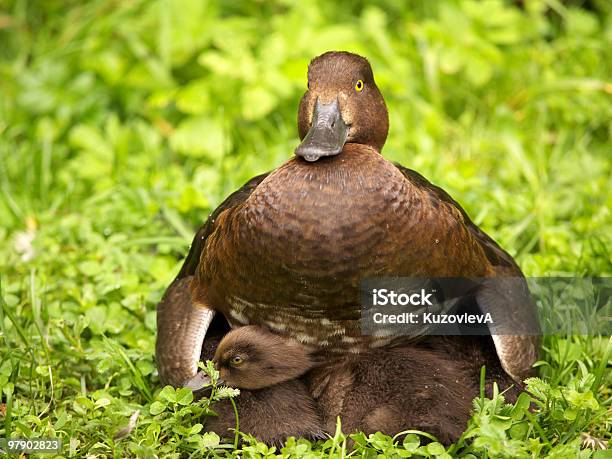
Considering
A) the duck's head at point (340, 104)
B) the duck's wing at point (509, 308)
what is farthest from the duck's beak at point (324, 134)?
the duck's wing at point (509, 308)

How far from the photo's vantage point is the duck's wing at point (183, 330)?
349 cm

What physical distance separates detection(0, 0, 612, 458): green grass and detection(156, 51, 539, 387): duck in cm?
30

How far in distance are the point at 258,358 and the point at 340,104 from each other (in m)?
1.03

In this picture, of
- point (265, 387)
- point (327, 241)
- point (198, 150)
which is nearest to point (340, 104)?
point (327, 241)

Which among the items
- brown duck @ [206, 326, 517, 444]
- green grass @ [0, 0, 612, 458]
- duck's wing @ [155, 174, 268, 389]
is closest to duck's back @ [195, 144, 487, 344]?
brown duck @ [206, 326, 517, 444]

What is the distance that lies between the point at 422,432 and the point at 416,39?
143 inches

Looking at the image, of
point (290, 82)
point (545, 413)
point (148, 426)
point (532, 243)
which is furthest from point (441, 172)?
point (148, 426)

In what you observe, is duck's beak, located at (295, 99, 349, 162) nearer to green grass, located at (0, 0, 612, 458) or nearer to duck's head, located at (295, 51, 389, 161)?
duck's head, located at (295, 51, 389, 161)

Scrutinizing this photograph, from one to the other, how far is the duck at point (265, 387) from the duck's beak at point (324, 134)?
67 centimetres

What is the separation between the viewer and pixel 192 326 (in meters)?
3.54

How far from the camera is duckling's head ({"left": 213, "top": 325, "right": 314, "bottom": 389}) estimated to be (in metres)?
3.33

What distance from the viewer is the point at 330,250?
10.3ft

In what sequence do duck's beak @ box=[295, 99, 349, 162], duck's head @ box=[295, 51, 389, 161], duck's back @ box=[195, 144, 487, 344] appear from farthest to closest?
duck's head @ box=[295, 51, 389, 161] → duck's beak @ box=[295, 99, 349, 162] → duck's back @ box=[195, 144, 487, 344]

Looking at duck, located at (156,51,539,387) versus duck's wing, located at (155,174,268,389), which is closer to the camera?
duck, located at (156,51,539,387)
